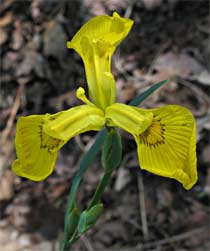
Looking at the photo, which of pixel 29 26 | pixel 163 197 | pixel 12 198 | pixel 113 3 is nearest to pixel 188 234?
pixel 163 197

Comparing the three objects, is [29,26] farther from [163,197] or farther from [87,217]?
[87,217]

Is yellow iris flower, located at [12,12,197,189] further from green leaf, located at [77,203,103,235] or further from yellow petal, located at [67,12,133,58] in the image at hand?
green leaf, located at [77,203,103,235]

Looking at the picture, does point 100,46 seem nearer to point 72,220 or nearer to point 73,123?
point 73,123

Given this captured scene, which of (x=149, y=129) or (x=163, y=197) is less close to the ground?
(x=149, y=129)

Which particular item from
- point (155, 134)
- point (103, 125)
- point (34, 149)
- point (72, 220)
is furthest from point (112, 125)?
point (72, 220)

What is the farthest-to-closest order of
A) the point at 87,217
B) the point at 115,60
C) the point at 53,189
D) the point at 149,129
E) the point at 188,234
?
the point at 115,60
the point at 53,189
the point at 188,234
the point at 87,217
the point at 149,129

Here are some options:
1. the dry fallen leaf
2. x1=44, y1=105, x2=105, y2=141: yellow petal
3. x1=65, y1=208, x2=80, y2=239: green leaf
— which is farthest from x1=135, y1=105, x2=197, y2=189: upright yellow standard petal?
the dry fallen leaf

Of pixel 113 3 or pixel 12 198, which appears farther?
pixel 113 3
